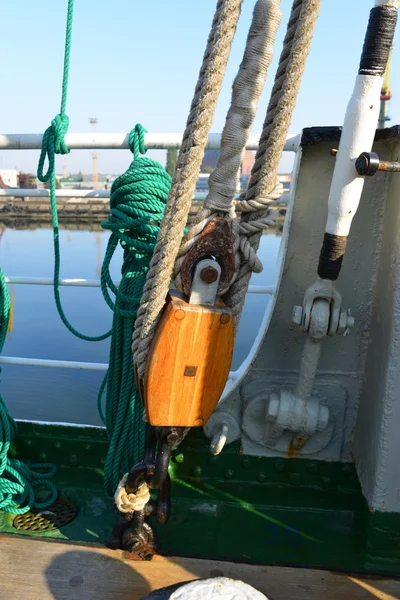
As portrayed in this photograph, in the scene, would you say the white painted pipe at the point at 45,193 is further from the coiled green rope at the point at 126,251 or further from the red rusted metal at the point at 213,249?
the red rusted metal at the point at 213,249

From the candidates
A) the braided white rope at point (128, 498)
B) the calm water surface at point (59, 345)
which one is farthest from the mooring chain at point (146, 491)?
the calm water surface at point (59, 345)

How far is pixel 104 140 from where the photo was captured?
174cm

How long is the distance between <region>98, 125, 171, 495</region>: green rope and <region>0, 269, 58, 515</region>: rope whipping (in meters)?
0.31

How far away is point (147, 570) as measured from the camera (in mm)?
1376

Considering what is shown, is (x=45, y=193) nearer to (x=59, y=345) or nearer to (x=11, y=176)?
(x=59, y=345)

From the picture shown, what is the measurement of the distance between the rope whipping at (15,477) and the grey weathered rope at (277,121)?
1.00 m

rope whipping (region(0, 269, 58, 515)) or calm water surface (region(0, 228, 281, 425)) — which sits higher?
rope whipping (region(0, 269, 58, 515))

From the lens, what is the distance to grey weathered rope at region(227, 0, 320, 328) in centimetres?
115

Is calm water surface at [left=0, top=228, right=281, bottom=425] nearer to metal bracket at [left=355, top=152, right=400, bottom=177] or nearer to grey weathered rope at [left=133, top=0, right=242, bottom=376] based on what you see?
metal bracket at [left=355, top=152, right=400, bottom=177]

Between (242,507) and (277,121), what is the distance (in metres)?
1.32

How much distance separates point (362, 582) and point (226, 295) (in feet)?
2.96

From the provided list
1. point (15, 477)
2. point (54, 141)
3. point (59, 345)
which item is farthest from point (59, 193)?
point (59, 345)

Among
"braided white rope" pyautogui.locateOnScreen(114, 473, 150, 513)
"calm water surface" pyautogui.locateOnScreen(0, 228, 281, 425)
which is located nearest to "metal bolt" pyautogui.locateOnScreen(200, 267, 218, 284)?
"braided white rope" pyautogui.locateOnScreen(114, 473, 150, 513)

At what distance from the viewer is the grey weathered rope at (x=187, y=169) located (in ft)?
3.42
